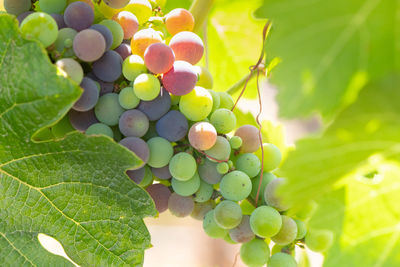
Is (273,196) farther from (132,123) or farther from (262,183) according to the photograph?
(132,123)

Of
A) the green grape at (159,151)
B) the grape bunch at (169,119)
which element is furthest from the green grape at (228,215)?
the green grape at (159,151)

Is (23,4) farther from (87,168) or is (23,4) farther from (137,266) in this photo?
(137,266)

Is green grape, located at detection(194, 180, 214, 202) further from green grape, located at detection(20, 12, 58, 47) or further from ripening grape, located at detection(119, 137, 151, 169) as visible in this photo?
green grape, located at detection(20, 12, 58, 47)

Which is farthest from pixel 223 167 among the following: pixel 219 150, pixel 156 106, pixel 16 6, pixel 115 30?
pixel 16 6

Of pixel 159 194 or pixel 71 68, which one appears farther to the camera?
pixel 159 194

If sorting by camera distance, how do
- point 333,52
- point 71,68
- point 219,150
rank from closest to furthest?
point 333,52
point 71,68
point 219,150

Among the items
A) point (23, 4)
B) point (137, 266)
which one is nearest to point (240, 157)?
point (137, 266)

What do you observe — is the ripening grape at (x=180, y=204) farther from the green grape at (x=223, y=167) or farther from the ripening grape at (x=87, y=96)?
the ripening grape at (x=87, y=96)
